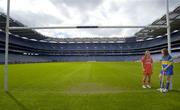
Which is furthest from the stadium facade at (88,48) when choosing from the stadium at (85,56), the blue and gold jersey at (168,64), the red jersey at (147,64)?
the blue and gold jersey at (168,64)

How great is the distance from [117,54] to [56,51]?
35.8 metres

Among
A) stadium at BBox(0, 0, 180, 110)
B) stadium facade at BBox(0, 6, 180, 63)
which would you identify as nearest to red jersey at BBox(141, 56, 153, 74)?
stadium at BBox(0, 0, 180, 110)

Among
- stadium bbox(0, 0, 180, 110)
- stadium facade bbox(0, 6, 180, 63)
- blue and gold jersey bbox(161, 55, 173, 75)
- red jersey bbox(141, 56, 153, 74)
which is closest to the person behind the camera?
stadium bbox(0, 0, 180, 110)

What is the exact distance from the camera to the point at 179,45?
69562 mm

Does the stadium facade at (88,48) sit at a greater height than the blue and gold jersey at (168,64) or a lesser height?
greater

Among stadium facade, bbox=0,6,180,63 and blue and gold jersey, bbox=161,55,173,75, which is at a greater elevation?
stadium facade, bbox=0,6,180,63

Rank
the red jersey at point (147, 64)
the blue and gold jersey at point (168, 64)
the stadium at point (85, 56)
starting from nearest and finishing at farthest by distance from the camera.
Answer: the stadium at point (85, 56) < the blue and gold jersey at point (168, 64) < the red jersey at point (147, 64)

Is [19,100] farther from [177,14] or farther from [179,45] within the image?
[179,45]

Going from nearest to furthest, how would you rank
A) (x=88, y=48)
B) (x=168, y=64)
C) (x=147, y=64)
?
(x=168, y=64)
(x=147, y=64)
(x=88, y=48)

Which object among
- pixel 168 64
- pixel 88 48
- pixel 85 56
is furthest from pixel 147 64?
pixel 85 56

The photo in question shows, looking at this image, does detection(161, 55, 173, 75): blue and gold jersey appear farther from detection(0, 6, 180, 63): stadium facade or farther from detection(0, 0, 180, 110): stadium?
detection(0, 6, 180, 63): stadium facade

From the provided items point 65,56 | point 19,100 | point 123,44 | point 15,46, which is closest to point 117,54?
point 123,44

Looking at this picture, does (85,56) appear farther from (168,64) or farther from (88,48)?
(168,64)

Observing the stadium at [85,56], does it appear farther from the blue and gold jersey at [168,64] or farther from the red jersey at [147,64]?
the red jersey at [147,64]
